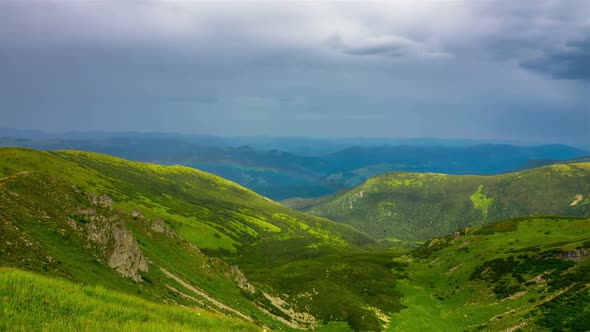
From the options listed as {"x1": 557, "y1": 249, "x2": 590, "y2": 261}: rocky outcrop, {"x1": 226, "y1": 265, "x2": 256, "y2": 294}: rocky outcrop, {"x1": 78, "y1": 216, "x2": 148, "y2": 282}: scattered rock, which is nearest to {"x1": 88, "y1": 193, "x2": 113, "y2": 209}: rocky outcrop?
{"x1": 78, "y1": 216, "x2": 148, "y2": 282}: scattered rock

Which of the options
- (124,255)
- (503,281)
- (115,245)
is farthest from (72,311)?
(503,281)

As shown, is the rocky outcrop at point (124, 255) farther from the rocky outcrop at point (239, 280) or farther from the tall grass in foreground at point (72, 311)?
the tall grass in foreground at point (72, 311)

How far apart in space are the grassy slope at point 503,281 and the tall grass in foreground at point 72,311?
149ft

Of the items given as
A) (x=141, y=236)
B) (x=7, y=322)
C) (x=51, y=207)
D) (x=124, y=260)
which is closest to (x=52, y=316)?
(x=7, y=322)

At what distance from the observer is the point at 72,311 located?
9531mm

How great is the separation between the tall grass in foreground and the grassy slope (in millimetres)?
45512

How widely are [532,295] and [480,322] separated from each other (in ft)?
37.0

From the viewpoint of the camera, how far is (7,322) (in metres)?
8.08

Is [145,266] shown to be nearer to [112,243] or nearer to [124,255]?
[124,255]

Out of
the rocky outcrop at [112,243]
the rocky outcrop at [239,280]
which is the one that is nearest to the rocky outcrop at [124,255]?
the rocky outcrop at [112,243]

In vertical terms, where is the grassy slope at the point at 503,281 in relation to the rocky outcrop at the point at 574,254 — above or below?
below

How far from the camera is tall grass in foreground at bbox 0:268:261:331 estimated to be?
27.6 ft

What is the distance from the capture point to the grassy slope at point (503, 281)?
44719mm

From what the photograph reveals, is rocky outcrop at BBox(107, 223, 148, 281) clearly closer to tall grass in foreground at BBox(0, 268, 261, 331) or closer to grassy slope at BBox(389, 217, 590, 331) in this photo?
tall grass in foreground at BBox(0, 268, 261, 331)
